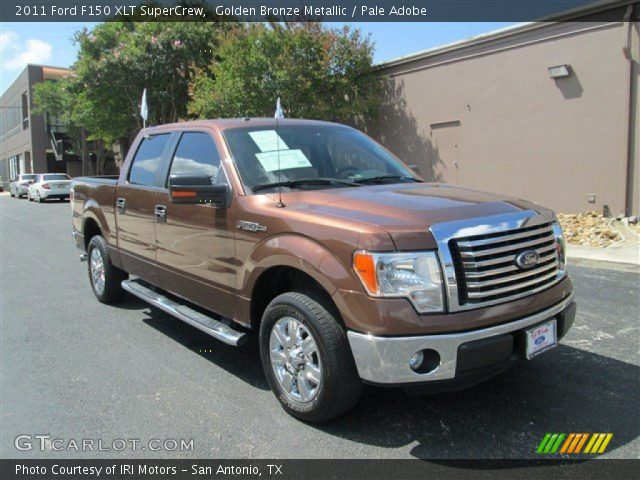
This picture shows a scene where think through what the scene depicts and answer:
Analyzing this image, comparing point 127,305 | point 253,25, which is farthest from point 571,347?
point 253,25

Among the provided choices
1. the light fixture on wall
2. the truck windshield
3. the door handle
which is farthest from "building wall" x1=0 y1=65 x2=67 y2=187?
the truck windshield

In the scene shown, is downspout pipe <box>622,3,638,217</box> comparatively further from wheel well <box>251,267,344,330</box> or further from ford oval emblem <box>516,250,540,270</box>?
wheel well <box>251,267,344,330</box>

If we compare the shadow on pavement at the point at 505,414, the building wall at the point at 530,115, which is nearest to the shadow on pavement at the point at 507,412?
the shadow on pavement at the point at 505,414

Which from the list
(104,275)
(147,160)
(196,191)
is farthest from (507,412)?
(104,275)

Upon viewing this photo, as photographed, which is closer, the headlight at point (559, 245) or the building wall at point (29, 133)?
the headlight at point (559, 245)

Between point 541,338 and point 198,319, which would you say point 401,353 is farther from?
point 198,319

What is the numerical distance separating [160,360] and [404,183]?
98.6 inches

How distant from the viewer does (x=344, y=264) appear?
302 cm

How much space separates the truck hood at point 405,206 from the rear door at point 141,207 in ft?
6.13

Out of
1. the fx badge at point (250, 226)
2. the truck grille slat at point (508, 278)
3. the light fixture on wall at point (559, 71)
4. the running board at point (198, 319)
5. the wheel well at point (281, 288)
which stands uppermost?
the light fixture on wall at point (559, 71)

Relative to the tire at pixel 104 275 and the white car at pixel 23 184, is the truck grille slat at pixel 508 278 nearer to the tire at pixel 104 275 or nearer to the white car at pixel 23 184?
the tire at pixel 104 275

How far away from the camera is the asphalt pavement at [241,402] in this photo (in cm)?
317

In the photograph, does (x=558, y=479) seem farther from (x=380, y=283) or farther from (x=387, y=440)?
(x=380, y=283)

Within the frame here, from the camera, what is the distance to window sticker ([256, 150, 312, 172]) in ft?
13.2
